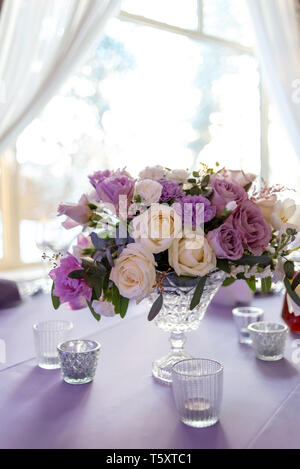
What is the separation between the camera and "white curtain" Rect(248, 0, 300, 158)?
2.86m

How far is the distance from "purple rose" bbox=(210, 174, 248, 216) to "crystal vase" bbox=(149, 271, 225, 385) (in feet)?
0.45

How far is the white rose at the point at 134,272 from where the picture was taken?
29.0 inches

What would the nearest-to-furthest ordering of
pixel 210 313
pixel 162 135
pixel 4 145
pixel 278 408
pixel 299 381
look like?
pixel 278 408 < pixel 299 381 < pixel 210 313 < pixel 4 145 < pixel 162 135

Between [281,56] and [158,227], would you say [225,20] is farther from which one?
[158,227]

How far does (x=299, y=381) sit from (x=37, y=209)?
215 centimetres

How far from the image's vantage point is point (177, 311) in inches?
35.5

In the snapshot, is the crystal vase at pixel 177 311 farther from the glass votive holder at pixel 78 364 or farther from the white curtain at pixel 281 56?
the white curtain at pixel 281 56

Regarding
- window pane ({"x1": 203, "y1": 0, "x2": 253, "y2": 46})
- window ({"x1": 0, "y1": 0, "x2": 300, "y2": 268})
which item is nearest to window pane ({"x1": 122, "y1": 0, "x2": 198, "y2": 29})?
window ({"x1": 0, "y1": 0, "x2": 300, "y2": 268})

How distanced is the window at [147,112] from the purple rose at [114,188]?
190 centimetres

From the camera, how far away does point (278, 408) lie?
78 centimetres

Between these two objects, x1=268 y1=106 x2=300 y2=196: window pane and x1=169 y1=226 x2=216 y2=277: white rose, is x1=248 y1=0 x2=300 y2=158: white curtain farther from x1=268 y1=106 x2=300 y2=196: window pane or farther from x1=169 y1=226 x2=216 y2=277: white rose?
x1=169 y1=226 x2=216 y2=277: white rose
